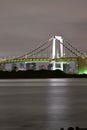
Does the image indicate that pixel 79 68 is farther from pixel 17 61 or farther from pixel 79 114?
pixel 79 114

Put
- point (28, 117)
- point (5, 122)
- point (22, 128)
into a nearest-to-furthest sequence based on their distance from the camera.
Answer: point (22, 128) → point (5, 122) → point (28, 117)

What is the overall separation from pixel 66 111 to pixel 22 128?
6762mm

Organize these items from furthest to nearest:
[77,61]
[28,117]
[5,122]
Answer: [77,61]
[28,117]
[5,122]

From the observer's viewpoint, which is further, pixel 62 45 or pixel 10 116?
pixel 62 45

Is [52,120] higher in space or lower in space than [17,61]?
lower

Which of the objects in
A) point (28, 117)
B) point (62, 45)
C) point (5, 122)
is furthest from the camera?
point (62, 45)

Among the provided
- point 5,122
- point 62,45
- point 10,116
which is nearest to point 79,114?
point 10,116

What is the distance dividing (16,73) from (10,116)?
A: 69.1m

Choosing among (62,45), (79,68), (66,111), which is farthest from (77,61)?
(66,111)

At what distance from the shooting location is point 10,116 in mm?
19797

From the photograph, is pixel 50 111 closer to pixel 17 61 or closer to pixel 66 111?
pixel 66 111

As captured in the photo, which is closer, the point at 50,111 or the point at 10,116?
the point at 10,116

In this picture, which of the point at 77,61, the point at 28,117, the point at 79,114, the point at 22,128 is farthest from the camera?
the point at 77,61

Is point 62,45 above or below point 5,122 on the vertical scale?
above
